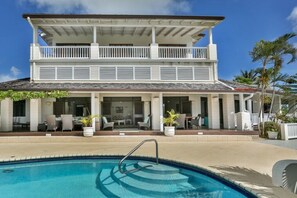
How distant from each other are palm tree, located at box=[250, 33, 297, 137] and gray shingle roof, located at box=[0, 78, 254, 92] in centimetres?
264

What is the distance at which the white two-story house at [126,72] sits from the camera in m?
17.1

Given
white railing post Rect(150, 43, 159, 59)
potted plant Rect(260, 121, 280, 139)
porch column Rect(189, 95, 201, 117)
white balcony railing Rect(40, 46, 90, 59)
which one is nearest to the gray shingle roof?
porch column Rect(189, 95, 201, 117)

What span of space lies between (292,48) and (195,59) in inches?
255

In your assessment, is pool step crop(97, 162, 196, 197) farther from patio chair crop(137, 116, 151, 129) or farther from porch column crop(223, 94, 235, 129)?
porch column crop(223, 94, 235, 129)

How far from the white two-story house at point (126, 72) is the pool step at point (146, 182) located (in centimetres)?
883

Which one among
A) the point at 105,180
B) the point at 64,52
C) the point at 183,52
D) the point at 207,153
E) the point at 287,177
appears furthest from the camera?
the point at 183,52

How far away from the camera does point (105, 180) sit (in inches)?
289

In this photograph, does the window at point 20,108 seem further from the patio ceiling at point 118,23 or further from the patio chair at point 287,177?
the patio chair at point 287,177

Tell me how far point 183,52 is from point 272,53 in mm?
6755

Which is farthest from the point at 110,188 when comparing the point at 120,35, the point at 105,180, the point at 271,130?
the point at 120,35

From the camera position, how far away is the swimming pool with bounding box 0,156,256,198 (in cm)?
630

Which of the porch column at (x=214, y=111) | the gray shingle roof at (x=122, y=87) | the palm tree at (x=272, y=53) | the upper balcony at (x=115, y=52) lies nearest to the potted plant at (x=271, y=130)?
the palm tree at (x=272, y=53)

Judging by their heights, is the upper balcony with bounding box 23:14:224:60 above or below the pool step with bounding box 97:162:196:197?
above

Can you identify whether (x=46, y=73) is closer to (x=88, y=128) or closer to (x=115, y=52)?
(x=115, y=52)
